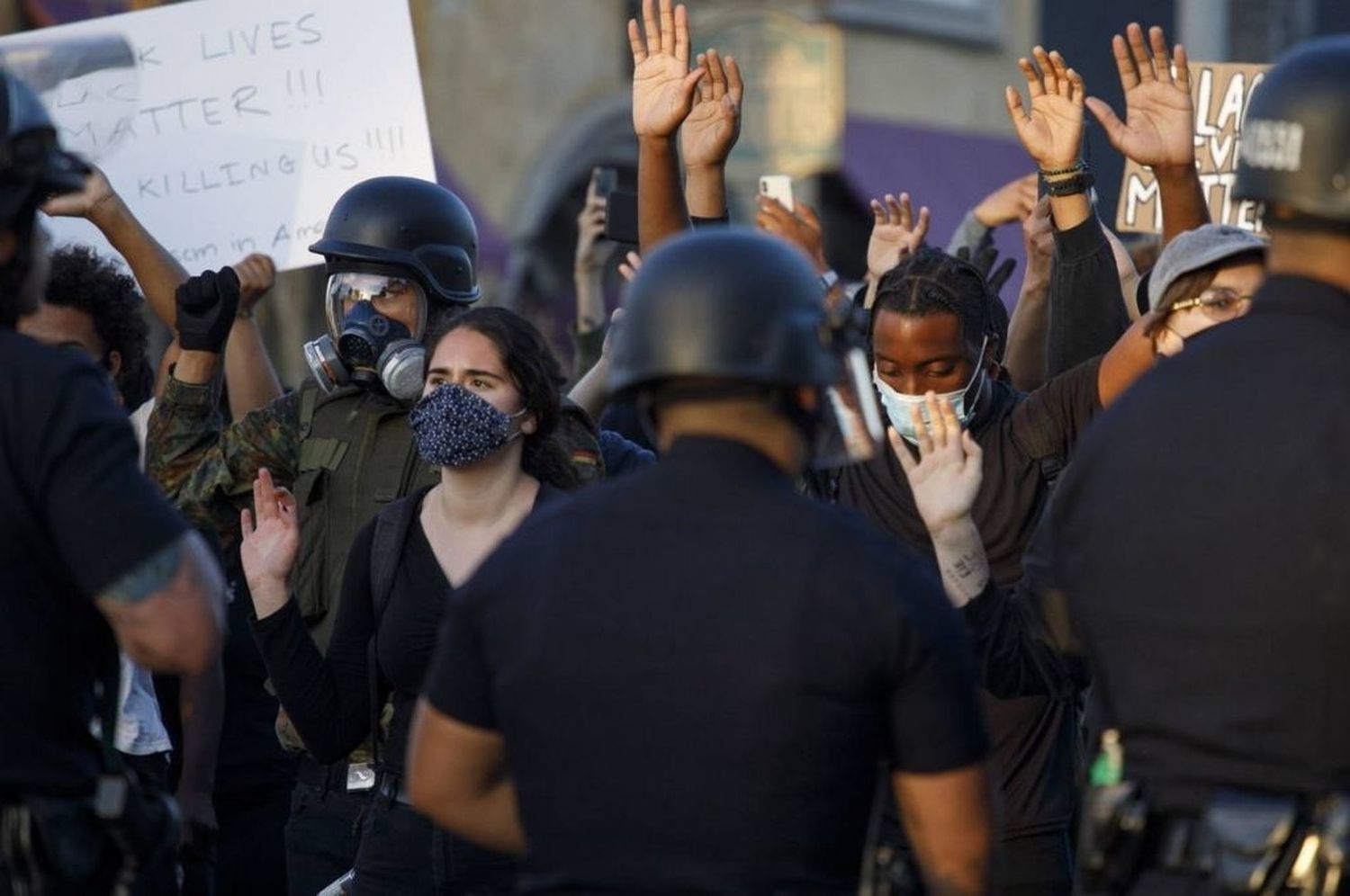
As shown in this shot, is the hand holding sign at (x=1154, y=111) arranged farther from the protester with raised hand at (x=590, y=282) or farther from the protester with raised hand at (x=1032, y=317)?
the protester with raised hand at (x=590, y=282)

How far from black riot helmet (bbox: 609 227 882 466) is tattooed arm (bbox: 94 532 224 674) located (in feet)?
2.19

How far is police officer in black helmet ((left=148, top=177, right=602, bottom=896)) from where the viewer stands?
5.54 m

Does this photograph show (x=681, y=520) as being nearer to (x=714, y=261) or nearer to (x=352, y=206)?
(x=714, y=261)

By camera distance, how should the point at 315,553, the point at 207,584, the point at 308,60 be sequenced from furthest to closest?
the point at 308,60 < the point at 315,553 < the point at 207,584

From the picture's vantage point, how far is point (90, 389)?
3666 mm

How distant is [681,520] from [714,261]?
36 centimetres

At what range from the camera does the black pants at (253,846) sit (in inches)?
256

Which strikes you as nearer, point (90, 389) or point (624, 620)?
point (624, 620)

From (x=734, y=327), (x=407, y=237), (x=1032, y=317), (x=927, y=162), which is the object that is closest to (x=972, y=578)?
(x=734, y=327)

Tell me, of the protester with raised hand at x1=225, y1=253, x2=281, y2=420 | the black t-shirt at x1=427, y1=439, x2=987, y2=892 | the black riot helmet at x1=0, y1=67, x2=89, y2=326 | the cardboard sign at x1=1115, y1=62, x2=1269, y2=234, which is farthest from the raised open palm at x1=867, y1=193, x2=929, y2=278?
the black t-shirt at x1=427, y1=439, x2=987, y2=892

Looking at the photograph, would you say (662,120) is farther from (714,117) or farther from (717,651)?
(717,651)

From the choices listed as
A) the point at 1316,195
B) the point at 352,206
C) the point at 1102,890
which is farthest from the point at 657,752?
the point at 352,206

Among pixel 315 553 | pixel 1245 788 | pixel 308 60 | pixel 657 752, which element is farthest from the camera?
pixel 308 60

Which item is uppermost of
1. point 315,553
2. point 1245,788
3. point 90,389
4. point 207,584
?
point 90,389
